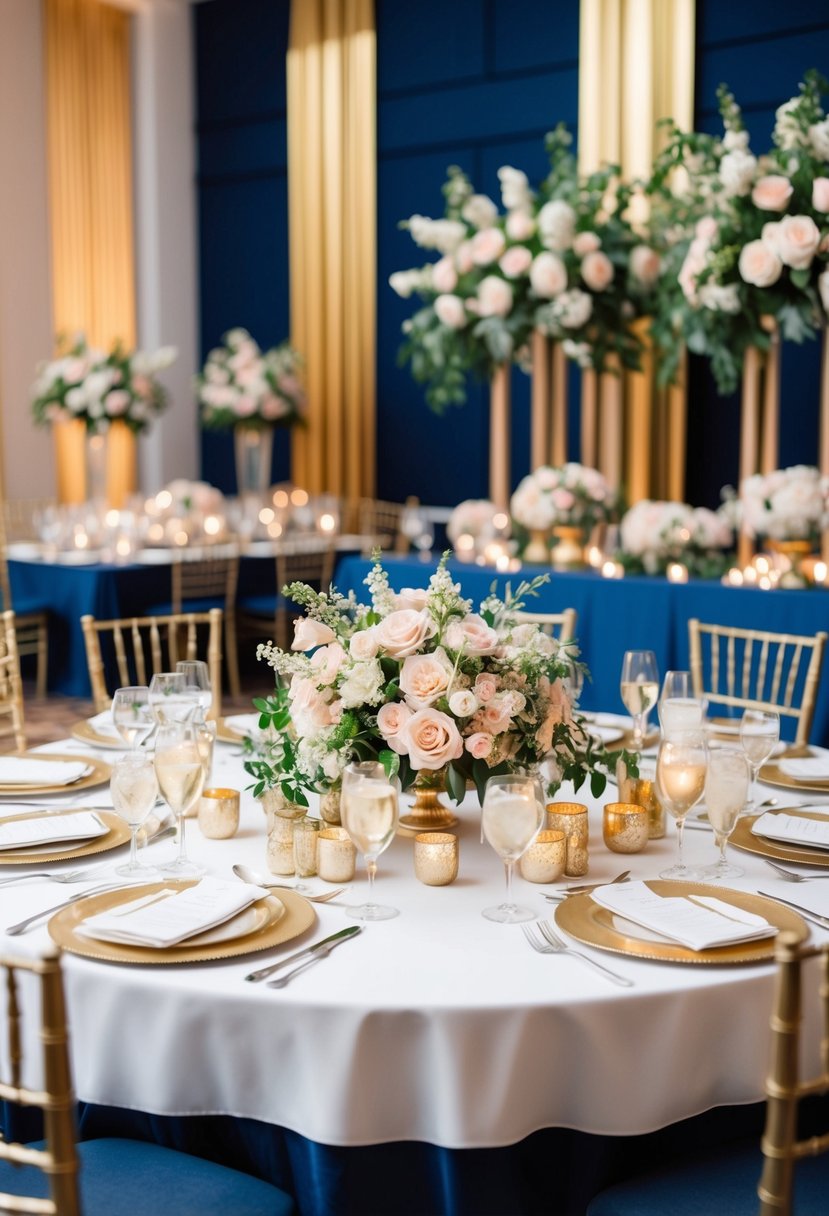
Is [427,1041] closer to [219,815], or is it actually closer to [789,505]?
[219,815]

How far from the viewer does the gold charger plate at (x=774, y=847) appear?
79.9 inches

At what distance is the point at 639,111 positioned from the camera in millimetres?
7586

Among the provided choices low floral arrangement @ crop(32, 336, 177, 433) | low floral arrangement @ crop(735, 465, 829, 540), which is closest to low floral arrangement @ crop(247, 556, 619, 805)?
low floral arrangement @ crop(735, 465, 829, 540)

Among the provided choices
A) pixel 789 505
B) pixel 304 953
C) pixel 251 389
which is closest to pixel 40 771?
pixel 304 953

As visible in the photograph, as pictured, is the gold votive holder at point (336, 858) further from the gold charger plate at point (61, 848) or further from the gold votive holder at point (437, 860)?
the gold charger plate at point (61, 848)

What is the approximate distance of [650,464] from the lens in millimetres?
7688

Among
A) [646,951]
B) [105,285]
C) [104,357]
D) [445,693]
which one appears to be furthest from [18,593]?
[646,951]

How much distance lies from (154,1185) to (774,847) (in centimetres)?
106

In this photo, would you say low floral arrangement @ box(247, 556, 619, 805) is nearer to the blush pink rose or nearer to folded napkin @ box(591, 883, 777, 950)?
the blush pink rose

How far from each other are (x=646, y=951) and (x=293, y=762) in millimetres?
667

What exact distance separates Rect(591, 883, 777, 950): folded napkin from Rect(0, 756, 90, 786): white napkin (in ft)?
3.61

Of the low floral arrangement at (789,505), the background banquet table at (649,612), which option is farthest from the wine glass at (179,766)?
the low floral arrangement at (789,505)

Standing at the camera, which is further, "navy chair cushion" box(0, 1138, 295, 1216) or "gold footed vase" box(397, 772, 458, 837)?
"gold footed vase" box(397, 772, 458, 837)

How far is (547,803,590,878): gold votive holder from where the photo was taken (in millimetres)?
1981
